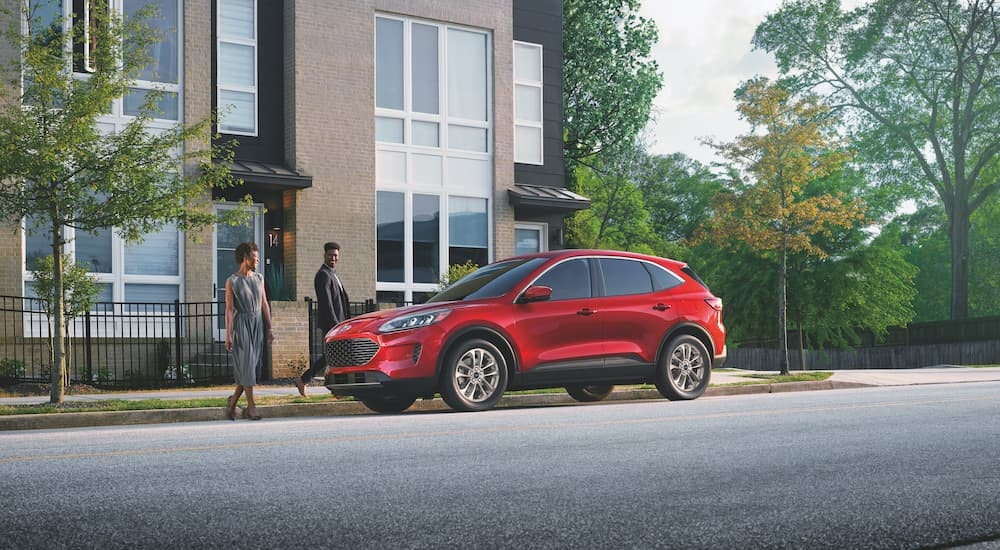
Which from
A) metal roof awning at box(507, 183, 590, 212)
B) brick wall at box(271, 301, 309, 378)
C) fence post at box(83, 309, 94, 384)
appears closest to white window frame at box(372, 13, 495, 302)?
metal roof awning at box(507, 183, 590, 212)

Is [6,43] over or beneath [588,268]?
over

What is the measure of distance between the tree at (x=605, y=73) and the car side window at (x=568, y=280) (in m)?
24.8

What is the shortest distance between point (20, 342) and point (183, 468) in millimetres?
13391

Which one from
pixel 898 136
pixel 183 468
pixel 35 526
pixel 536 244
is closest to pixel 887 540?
pixel 35 526

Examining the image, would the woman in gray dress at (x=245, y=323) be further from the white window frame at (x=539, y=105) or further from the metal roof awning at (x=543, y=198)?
the white window frame at (x=539, y=105)

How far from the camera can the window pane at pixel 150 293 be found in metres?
21.2

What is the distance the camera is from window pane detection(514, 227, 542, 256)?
27.4 m

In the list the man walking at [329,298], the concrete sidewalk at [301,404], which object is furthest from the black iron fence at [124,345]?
the man walking at [329,298]

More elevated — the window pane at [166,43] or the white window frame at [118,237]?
the window pane at [166,43]

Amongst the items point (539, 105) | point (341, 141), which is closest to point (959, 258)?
point (539, 105)

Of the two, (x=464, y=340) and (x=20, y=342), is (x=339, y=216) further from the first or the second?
(x=464, y=340)

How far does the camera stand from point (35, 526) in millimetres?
4992

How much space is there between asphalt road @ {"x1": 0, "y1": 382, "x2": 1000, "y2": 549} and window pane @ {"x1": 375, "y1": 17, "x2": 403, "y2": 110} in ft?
48.3

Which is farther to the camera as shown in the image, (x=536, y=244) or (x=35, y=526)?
(x=536, y=244)
